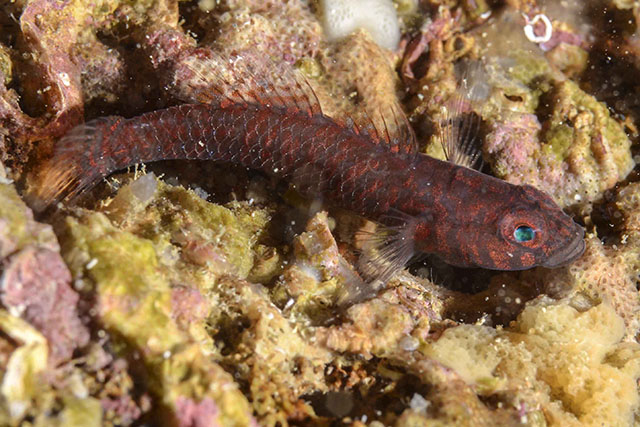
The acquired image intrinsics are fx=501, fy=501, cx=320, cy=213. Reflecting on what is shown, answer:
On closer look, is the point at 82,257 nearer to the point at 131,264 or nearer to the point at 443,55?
the point at 131,264

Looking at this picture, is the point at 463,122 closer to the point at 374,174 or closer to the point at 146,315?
the point at 374,174

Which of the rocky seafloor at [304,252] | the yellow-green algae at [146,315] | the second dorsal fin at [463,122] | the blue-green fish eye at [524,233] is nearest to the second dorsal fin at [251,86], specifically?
the rocky seafloor at [304,252]

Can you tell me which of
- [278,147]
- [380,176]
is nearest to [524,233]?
[380,176]

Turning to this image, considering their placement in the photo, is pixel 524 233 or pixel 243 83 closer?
pixel 524 233

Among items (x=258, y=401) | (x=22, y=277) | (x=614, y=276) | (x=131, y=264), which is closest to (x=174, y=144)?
(x=131, y=264)

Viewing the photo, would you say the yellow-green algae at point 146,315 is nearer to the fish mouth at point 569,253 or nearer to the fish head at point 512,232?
the fish head at point 512,232

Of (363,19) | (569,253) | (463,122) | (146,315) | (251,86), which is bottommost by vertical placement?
(569,253)
